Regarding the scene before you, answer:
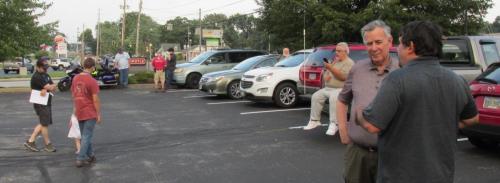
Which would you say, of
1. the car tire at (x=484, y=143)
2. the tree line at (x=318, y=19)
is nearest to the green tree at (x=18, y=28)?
the tree line at (x=318, y=19)

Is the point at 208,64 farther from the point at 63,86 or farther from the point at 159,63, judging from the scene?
the point at 63,86

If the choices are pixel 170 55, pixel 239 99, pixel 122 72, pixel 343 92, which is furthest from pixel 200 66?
pixel 343 92

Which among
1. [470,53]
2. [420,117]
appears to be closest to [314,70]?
[470,53]

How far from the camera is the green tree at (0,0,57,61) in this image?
20.4m

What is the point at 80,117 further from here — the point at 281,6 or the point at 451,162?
the point at 281,6

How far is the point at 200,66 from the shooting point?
20062 mm

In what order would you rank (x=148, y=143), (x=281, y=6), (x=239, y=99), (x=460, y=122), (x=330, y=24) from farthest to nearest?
(x=281, y=6) → (x=330, y=24) → (x=239, y=99) → (x=148, y=143) → (x=460, y=122)

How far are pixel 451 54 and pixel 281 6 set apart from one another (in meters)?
21.1

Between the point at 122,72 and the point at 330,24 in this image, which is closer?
the point at 122,72

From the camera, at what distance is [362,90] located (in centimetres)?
369

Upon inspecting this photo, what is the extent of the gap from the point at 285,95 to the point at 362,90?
381 inches

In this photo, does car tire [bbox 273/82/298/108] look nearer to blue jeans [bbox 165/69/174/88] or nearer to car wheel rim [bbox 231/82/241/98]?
car wheel rim [bbox 231/82/241/98]

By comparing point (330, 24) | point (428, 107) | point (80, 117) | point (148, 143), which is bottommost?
point (148, 143)

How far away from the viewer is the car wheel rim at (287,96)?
13359 mm
